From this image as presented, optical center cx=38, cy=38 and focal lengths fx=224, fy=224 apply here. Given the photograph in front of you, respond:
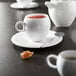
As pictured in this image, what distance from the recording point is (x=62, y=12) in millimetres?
1135

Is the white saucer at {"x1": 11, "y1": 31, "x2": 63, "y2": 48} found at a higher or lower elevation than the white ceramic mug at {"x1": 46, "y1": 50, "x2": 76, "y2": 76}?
lower

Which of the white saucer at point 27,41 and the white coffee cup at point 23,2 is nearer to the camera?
the white saucer at point 27,41

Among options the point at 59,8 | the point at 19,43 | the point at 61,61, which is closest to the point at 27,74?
the point at 61,61

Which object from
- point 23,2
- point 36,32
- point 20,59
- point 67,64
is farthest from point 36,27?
point 23,2

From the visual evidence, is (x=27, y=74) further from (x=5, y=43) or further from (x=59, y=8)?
(x=59, y=8)

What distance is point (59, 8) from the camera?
3.70 feet

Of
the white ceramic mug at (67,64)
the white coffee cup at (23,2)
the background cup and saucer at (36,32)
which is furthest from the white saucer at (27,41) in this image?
the white coffee cup at (23,2)

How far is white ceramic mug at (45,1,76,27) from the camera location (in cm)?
112

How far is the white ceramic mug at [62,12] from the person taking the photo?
3.67 feet

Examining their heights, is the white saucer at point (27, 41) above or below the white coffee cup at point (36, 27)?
below

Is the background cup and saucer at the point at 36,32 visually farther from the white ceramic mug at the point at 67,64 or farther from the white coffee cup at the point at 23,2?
the white coffee cup at the point at 23,2

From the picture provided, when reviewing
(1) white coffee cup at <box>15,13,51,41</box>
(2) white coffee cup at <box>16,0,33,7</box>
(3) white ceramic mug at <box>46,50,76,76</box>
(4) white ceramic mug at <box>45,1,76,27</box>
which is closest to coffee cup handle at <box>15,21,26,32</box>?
(1) white coffee cup at <box>15,13,51,41</box>

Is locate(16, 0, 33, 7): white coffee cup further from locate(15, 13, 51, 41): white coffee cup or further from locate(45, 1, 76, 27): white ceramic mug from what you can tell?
locate(15, 13, 51, 41): white coffee cup

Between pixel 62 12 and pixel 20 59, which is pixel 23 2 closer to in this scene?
pixel 62 12
